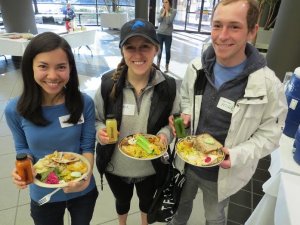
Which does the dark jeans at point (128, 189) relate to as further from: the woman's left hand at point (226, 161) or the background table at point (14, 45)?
the background table at point (14, 45)

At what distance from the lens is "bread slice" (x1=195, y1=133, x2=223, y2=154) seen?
1352 millimetres

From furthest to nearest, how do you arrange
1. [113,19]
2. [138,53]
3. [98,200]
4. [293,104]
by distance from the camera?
[113,19], [98,200], [293,104], [138,53]

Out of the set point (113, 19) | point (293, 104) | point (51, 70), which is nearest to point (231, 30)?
point (51, 70)

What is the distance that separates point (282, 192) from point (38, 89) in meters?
1.53

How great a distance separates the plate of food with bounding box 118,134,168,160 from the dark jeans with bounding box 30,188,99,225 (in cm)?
36

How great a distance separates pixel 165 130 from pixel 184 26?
37.8ft

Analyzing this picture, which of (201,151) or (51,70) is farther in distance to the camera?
(201,151)

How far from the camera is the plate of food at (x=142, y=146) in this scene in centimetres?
138

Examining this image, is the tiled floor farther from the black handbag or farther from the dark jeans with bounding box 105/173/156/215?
the black handbag

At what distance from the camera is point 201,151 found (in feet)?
4.59

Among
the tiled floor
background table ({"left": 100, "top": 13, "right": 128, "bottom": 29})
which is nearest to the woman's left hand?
the tiled floor

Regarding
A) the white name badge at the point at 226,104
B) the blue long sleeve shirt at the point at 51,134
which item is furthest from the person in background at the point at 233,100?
the blue long sleeve shirt at the point at 51,134

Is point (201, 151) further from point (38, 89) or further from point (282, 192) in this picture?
point (38, 89)

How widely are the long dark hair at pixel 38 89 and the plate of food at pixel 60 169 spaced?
0.63ft
